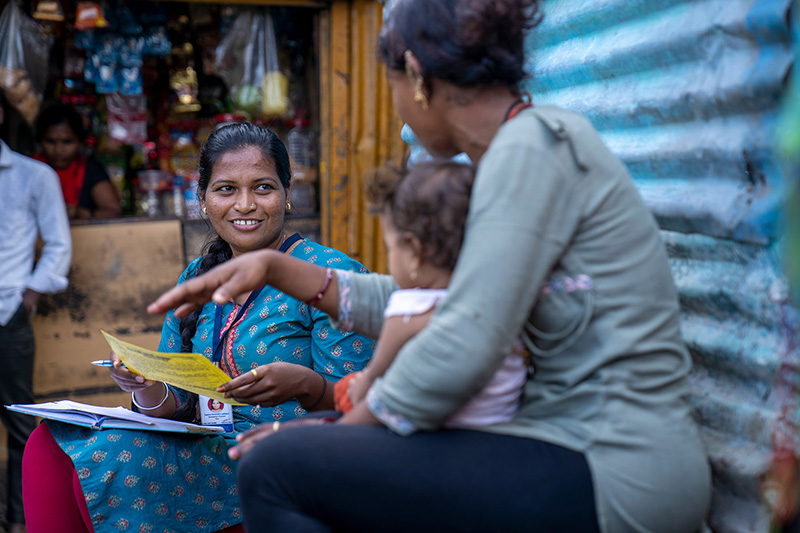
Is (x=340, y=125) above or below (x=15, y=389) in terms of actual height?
above

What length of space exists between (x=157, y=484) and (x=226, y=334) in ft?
1.55

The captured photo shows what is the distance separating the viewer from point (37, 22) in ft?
14.6

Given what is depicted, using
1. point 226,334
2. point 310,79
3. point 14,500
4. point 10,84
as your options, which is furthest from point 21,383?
point 310,79

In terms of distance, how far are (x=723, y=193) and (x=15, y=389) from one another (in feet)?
11.9

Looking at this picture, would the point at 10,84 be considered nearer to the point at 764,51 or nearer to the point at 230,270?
the point at 230,270

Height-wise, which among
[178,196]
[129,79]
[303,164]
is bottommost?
[178,196]

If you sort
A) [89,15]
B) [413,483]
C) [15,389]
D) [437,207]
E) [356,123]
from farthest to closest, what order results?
1. [356,123]
2. [89,15]
3. [15,389]
4. [437,207]
5. [413,483]

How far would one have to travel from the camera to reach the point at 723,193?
1468 mm

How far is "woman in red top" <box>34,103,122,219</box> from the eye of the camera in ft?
15.1

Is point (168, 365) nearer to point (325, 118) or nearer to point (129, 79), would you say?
A: point (325, 118)

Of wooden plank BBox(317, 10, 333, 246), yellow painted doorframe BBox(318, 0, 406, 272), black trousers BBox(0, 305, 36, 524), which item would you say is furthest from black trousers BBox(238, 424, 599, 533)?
wooden plank BBox(317, 10, 333, 246)

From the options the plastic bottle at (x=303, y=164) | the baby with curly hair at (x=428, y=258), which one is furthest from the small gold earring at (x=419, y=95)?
the plastic bottle at (x=303, y=164)

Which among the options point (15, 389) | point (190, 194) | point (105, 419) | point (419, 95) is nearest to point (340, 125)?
point (190, 194)

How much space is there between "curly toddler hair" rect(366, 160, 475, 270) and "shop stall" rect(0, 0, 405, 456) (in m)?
3.27
